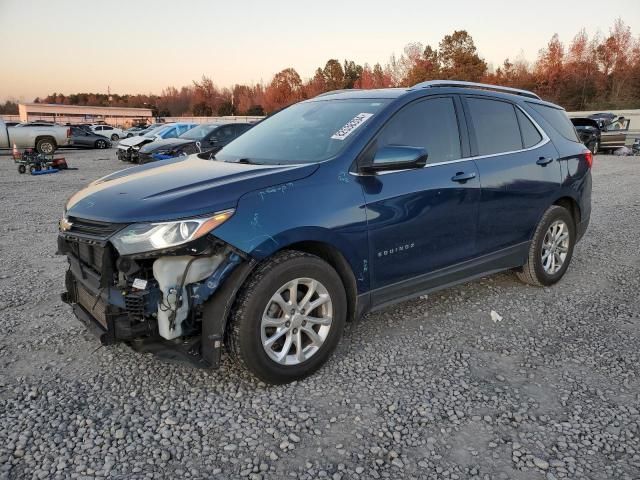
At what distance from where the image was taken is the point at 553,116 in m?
5.03

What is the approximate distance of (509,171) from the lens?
4.26m

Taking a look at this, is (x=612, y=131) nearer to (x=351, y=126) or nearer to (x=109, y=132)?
(x=351, y=126)

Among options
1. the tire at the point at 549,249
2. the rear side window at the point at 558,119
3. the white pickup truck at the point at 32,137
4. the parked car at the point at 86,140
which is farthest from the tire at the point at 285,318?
the parked car at the point at 86,140

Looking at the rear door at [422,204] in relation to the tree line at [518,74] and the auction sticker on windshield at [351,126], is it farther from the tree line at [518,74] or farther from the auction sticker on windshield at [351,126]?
the tree line at [518,74]

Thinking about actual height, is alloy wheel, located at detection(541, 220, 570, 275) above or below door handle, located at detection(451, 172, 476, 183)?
below

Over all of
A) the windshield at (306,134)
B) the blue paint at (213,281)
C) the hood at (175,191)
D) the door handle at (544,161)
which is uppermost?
the windshield at (306,134)

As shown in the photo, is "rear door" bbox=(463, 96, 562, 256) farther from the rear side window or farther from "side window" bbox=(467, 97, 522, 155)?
the rear side window

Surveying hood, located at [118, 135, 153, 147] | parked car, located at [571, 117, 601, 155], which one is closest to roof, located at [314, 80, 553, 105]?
hood, located at [118, 135, 153, 147]

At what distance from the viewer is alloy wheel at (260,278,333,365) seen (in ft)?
9.89

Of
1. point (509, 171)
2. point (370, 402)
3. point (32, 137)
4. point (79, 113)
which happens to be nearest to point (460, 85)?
point (509, 171)

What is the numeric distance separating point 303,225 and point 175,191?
2.50 ft

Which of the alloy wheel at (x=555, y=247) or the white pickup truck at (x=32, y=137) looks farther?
the white pickup truck at (x=32, y=137)

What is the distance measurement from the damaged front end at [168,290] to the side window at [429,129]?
55.9 inches

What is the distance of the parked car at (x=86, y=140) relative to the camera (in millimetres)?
27375
